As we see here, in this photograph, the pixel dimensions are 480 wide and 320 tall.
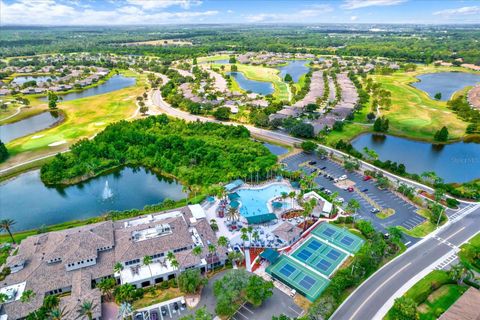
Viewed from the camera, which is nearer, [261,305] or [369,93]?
[261,305]

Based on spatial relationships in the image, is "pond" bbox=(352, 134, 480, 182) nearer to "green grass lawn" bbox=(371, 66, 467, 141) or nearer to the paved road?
"green grass lawn" bbox=(371, 66, 467, 141)

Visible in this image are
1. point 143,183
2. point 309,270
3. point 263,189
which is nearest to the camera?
point 309,270

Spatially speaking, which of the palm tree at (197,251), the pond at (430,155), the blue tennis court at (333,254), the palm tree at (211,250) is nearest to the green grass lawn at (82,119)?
the palm tree at (197,251)

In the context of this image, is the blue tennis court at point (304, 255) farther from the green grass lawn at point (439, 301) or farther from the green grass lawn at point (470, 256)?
the green grass lawn at point (470, 256)

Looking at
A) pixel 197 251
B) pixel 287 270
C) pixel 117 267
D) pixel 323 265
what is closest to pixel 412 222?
pixel 323 265

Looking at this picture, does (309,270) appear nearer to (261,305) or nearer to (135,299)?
(261,305)

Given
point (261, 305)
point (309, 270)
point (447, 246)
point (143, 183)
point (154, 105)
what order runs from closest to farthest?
point (261, 305) < point (309, 270) < point (447, 246) < point (143, 183) < point (154, 105)

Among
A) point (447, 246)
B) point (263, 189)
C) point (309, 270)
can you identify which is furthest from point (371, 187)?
point (309, 270)
